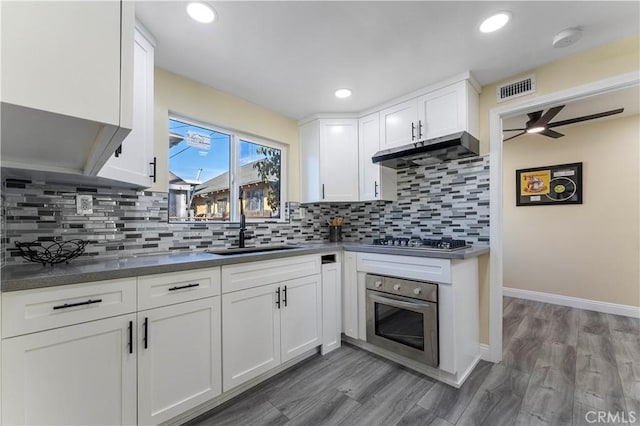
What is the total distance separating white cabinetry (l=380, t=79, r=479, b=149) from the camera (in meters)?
2.15

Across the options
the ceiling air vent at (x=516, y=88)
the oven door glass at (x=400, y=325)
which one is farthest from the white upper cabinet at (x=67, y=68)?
the ceiling air vent at (x=516, y=88)

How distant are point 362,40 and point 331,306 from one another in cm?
207

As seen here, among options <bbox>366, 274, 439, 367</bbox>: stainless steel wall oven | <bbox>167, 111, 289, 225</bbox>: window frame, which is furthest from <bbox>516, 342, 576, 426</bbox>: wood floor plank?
<bbox>167, 111, 289, 225</bbox>: window frame

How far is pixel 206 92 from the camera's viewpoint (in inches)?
89.4

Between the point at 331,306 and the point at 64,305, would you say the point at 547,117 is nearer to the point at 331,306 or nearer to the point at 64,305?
the point at 331,306

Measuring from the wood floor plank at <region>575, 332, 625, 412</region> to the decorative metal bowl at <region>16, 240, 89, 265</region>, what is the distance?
323 centimetres

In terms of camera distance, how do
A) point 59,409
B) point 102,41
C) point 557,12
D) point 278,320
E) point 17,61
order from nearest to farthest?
1. point 17,61
2. point 102,41
3. point 59,409
4. point 557,12
5. point 278,320

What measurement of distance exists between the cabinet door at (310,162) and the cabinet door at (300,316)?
1027 mm

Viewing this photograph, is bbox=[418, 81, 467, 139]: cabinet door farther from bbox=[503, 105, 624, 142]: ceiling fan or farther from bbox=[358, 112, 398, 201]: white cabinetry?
bbox=[503, 105, 624, 142]: ceiling fan

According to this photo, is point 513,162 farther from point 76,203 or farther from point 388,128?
point 76,203

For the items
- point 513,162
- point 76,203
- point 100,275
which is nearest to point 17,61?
point 100,275

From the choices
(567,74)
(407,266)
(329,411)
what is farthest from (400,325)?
(567,74)

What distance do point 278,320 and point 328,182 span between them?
150cm

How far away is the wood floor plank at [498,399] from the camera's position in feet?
5.05
